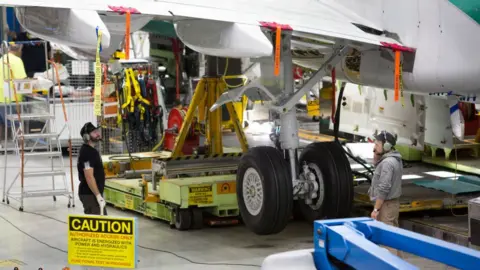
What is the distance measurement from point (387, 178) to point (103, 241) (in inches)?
128

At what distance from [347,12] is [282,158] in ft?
6.50

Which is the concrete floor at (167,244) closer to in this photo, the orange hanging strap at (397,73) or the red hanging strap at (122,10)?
the orange hanging strap at (397,73)

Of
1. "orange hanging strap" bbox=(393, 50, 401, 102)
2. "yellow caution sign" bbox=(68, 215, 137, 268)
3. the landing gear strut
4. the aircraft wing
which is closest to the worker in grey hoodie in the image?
"orange hanging strap" bbox=(393, 50, 401, 102)

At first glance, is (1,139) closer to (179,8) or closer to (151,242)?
(151,242)

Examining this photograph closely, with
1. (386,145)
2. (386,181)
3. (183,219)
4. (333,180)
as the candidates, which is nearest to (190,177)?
(183,219)

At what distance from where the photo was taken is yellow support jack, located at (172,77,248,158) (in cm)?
1469

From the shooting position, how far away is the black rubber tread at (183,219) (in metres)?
13.2

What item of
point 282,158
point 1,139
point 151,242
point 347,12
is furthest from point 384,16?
point 1,139

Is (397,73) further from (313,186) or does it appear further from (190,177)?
(190,177)

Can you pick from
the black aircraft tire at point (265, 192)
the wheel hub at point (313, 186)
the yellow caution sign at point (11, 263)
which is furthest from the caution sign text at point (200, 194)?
the yellow caution sign at point (11, 263)

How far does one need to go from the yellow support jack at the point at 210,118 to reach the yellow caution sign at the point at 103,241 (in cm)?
494

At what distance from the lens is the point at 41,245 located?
12.7 m

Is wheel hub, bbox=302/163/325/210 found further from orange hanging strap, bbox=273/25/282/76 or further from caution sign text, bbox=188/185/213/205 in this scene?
orange hanging strap, bbox=273/25/282/76

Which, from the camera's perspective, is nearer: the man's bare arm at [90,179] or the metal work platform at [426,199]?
the man's bare arm at [90,179]
